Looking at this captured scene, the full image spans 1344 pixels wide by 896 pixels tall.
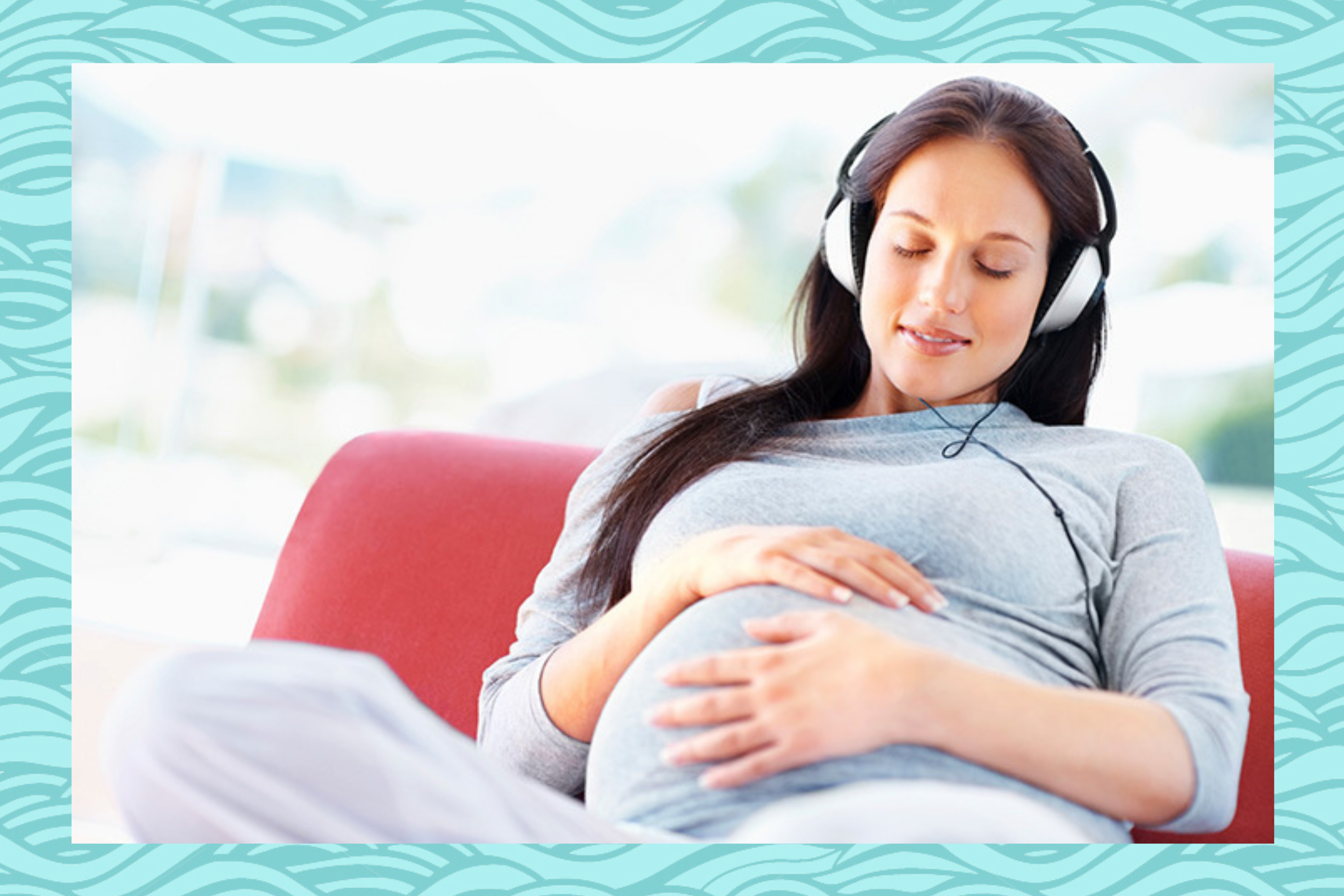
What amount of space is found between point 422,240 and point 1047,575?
3.54 meters

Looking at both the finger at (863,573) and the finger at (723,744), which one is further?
the finger at (863,573)

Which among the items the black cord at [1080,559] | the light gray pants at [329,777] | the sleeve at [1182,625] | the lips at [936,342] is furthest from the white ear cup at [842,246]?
the light gray pants at [329,777]

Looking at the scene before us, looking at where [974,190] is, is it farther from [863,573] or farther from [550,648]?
[550,648]

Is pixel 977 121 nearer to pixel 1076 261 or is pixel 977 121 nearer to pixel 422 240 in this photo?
pixel 1076 261

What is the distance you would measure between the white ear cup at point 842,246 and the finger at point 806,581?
0.49m

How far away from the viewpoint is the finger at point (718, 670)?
3.41ft

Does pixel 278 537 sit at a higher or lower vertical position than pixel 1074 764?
lower

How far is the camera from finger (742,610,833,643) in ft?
3.45

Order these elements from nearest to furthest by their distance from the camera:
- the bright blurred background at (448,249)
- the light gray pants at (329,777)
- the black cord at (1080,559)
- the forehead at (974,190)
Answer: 1. the light gray pants at (329,777)
2. the black cord at (1080,559)
3. the forehead at (974,190)
4. the bright blurred background at (448,249)

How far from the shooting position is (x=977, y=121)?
4.50 feet

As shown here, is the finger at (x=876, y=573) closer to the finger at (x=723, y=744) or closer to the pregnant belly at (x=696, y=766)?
the pregnant belly at (x=696, y=766)

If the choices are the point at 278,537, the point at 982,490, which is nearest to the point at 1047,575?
the point at 982,490

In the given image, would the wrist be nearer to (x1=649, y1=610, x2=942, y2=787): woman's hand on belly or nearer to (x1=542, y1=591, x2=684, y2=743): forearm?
(x1=649, y1=610, x2=942, y2=787): woman's hand on belly

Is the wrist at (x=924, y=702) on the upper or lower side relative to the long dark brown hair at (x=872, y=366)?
lower
